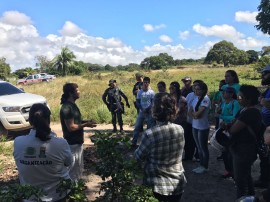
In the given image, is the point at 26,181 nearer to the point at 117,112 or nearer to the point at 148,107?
the point at 148,107

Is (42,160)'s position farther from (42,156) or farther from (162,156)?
(162,156)

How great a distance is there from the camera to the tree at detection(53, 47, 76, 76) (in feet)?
205

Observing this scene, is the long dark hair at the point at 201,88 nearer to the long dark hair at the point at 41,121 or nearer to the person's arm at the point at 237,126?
the person's arm at the point at 237,126

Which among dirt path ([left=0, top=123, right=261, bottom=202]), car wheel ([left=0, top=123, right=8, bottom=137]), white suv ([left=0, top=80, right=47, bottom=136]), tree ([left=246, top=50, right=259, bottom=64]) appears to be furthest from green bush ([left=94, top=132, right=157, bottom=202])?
tree ([left=246, top=50, right=259, bottom=64])

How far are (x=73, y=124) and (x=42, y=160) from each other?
163 cm

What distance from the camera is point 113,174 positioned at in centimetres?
275

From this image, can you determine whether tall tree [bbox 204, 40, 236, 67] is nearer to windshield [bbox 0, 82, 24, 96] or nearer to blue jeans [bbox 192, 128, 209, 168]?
windshield [bbox 0, 82, 24, 96]

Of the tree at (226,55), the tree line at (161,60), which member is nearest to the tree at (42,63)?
the tree line at (161,60)

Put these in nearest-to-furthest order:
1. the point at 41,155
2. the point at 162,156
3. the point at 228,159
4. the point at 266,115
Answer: the point at 41,155
the point at 162,156
the point at 228,159
the point at 266,115

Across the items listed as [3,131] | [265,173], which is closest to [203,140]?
[265,173]

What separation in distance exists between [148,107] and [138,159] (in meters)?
4.93

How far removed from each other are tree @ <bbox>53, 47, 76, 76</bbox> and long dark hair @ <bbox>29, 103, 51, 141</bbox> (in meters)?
60.5

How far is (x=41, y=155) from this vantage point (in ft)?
9.55

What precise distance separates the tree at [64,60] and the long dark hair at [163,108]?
60.7m
